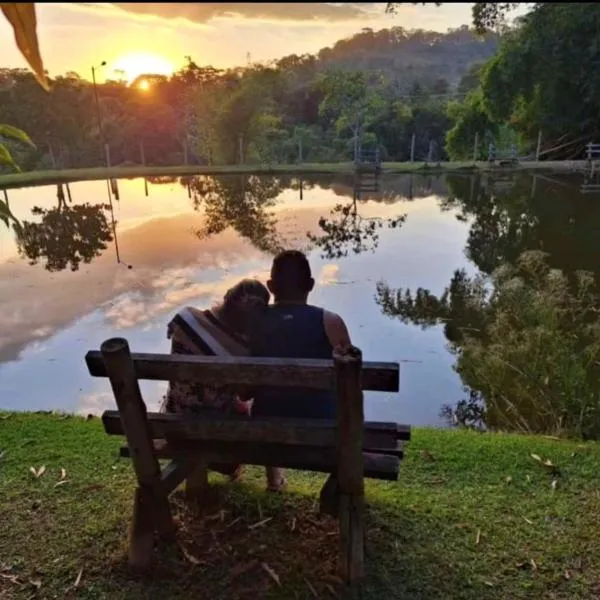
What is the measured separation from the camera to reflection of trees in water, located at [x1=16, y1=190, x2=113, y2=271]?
10.9 metres

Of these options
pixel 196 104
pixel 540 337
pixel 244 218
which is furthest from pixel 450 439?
pixel 196 104

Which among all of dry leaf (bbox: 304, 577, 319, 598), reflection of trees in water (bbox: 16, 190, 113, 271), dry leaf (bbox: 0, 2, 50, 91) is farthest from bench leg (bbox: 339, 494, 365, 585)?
reflection of trees in water (bbox: 16, 190, 113, 271)

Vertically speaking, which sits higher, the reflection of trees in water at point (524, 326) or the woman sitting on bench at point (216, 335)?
the woman sitting on bench at point (216, 335)

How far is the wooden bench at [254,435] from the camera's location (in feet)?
5.59

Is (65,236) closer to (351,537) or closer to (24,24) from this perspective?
(351,537)

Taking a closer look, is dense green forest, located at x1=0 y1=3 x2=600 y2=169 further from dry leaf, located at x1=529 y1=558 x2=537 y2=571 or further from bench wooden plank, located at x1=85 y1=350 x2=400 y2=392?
bench wooden plank, located at x1=85 y1=350 x2=400 y2=392

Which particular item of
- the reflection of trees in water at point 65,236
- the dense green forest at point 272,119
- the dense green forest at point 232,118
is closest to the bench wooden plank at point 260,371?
the reflection of trees in water at point 65,236

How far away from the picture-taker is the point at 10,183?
20734mm

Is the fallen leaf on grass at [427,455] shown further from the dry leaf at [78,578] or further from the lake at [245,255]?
the dry leaf at [78,578]

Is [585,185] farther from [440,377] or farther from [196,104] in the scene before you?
[196,104]

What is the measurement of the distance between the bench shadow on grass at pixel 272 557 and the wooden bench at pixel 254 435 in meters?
0.08

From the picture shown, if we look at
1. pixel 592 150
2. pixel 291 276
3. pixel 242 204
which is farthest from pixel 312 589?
pixel 592 150

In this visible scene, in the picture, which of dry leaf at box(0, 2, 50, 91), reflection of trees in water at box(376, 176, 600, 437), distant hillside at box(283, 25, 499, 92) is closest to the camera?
dry leaf at box(0, 2, 50, 91)

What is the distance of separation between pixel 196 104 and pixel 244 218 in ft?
55.3
